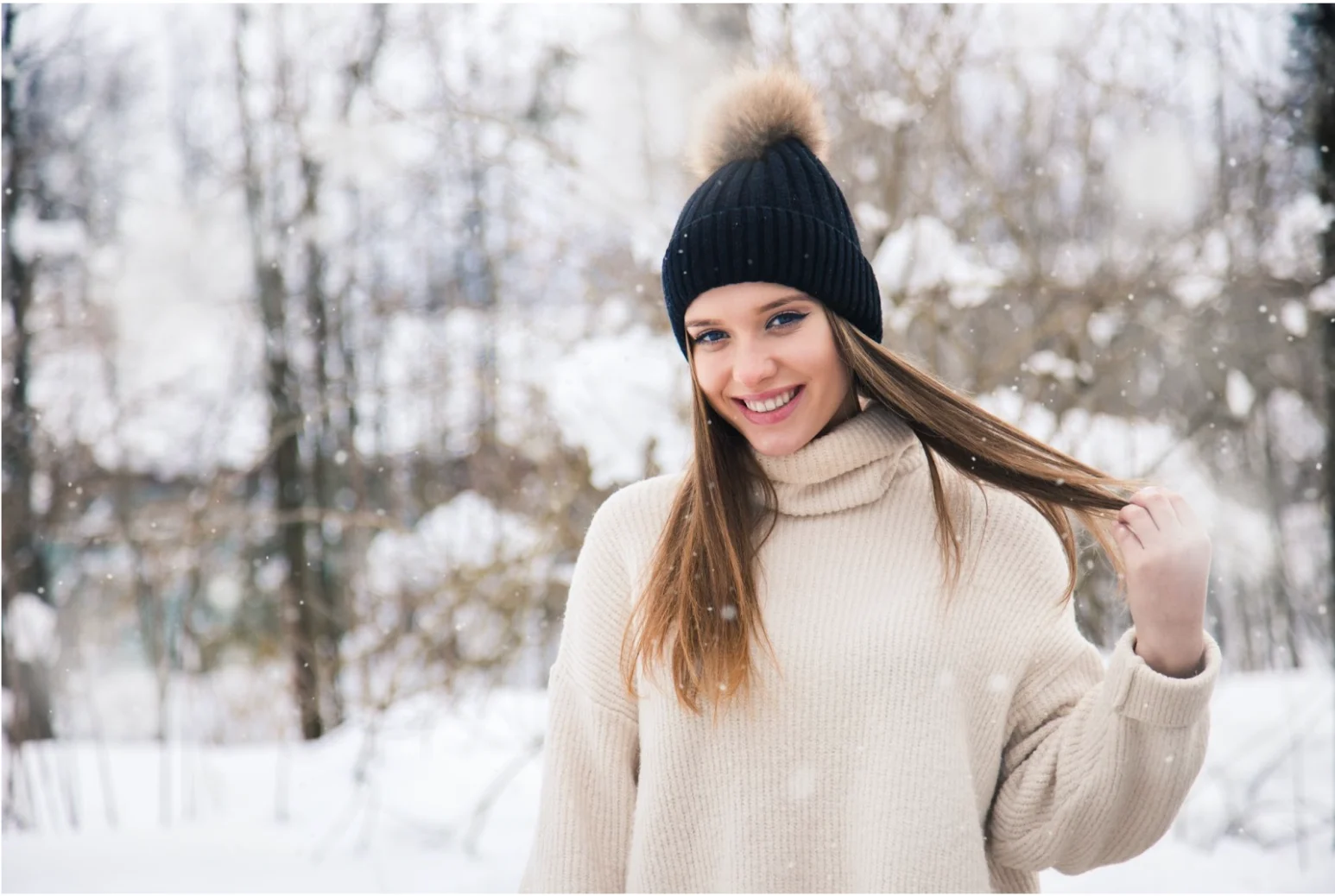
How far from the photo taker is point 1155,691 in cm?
123

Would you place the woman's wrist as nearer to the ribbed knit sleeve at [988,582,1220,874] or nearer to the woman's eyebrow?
the ribbed knit sleeve at [988,582,1220,874]

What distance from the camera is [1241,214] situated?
344cm

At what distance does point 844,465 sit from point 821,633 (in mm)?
261

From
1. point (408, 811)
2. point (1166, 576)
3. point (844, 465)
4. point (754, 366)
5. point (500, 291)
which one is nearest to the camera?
point (1166, 576)

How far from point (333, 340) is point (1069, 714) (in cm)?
428

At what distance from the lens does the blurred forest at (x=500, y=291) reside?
3303 millimetres

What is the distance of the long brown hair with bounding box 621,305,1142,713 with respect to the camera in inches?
55.2

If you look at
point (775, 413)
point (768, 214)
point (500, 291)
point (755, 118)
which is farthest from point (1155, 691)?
point (500, 291)

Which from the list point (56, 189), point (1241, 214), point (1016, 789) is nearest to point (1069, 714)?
point (1016, 789)

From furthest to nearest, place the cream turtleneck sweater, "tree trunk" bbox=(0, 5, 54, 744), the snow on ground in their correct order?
1. "tree trunk" bbox=(0, 5, 54, 744)
2. the snow on ground
3. the cream turtleneck sweater

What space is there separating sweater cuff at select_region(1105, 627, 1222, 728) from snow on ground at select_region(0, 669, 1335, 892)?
67.8 inches

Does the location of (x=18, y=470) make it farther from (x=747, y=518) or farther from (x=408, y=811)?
(x=747, y=518)

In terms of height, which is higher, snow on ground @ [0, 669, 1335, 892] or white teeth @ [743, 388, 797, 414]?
white teeth @ [743, 388, 797, 414]

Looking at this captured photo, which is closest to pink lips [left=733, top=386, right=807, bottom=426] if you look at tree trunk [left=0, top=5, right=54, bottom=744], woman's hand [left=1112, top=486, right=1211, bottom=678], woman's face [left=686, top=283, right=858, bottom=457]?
woman's face [left=686, top=283, right=858, bottom=457]
